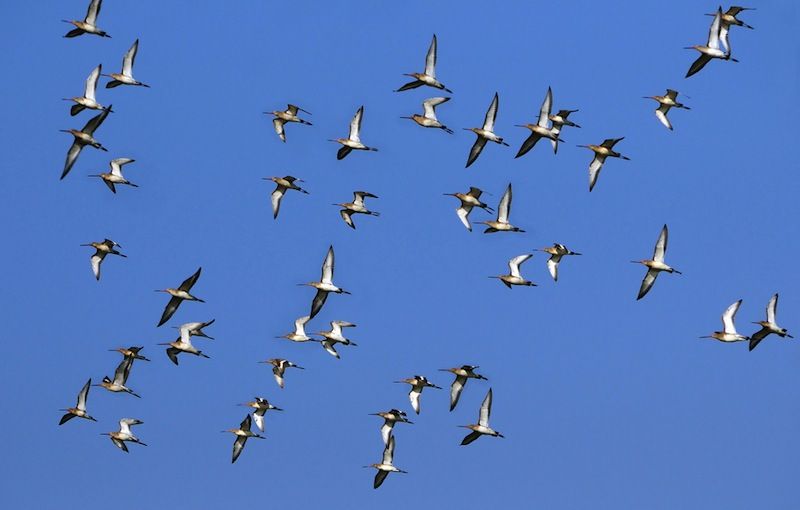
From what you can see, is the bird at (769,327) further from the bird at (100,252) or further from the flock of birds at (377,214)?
the bird at (100,252)

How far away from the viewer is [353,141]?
278 feet

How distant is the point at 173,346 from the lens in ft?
279

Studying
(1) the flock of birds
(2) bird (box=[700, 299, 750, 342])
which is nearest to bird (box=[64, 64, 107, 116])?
(1) the flock of birds

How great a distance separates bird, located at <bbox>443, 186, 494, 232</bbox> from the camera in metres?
85.2

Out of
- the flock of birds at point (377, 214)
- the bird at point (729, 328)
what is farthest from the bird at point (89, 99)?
the bird at point (729, 328)

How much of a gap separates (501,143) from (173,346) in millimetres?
16573

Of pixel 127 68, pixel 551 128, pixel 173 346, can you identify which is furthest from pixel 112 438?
pixel 551 128

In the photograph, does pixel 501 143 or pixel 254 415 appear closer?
pixel 501 143

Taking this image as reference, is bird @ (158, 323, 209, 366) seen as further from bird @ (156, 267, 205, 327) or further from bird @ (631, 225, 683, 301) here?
bird @ (631, 225, 683, 301)

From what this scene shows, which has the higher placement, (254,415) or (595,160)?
(595,160)

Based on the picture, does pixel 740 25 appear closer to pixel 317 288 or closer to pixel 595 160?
pixel 595 160

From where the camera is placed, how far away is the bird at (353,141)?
278 ft

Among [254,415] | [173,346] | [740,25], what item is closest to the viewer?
[740,25]

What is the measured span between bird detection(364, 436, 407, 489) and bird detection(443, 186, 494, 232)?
10490 millimetres
